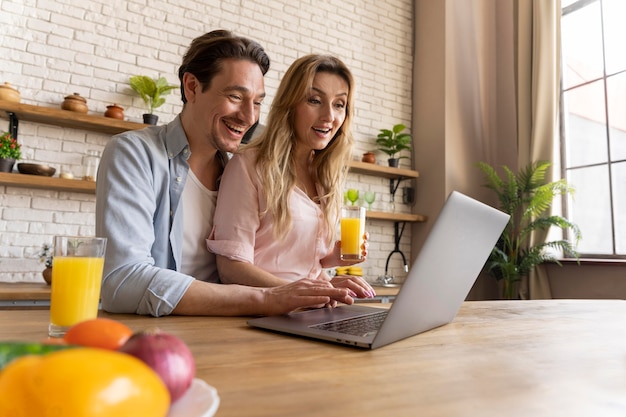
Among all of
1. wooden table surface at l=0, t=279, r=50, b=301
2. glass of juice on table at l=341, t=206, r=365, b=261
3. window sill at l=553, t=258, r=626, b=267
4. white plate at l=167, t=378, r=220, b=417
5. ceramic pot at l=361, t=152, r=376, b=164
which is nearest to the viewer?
white plate at l=167, t=378, r=220, b=417

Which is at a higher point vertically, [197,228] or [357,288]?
[197,228]

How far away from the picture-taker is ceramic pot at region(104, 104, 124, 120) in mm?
3266

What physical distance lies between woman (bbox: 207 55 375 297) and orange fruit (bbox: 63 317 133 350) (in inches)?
41.0

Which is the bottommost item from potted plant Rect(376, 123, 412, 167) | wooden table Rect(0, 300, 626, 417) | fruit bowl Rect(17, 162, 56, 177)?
wooden table Rect(0, 300, 626, 417)

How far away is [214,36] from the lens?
1655mm

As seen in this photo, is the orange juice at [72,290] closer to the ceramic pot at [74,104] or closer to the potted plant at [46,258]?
the potted plant at [46,258]

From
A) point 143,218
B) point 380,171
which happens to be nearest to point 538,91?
point 380,171

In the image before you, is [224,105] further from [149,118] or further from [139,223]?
[149,118]

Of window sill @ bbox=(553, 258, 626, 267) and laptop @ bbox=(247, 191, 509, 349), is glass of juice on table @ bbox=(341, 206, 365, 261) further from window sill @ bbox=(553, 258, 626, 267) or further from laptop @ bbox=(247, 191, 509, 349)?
window sill @ bbox=(553, 258, 626, 267)

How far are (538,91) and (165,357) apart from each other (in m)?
4.36

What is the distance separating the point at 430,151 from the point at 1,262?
3.61 meters

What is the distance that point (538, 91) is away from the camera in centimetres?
407

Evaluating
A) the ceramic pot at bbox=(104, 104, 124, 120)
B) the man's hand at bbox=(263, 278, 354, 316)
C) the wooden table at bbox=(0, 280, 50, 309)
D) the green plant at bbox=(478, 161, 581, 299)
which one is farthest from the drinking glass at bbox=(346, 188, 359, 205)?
the man's hand at bbox=(263, 278, 354, 316)

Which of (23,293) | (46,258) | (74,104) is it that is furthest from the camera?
(74,104)
